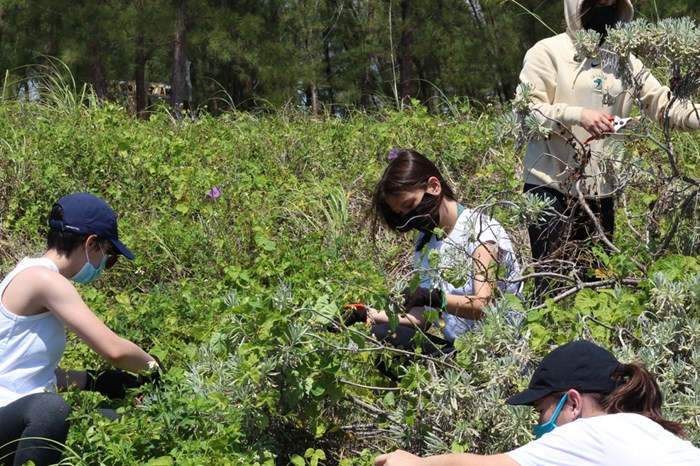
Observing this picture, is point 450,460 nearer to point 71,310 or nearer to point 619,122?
point 71,310

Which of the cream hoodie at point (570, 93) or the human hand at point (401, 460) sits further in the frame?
the cream hoodie at point (570, 93)

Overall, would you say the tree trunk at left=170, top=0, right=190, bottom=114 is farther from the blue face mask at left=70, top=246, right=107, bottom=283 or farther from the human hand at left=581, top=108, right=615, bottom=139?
the human hand at left=581, top=108, right=615, bottom=139

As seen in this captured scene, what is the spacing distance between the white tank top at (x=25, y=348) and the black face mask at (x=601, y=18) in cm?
222

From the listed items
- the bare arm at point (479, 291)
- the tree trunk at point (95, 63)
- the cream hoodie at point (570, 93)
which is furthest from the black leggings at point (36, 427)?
the tree trunk at point (95, 63)

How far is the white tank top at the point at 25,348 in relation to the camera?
307 cm

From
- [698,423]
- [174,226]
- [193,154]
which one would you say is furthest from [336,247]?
[698,423]

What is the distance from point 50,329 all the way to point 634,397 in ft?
6.13

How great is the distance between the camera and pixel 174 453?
2.84m

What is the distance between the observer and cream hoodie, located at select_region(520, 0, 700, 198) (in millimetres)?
3732

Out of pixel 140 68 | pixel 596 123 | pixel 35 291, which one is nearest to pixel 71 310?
pixel 35 291

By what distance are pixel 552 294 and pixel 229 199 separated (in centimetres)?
288

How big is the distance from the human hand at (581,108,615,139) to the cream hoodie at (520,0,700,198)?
233mm

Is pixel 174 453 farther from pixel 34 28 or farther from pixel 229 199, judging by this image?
pixel 34 28

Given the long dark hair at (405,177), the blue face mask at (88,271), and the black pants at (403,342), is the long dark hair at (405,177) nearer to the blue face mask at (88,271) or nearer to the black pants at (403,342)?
the black pants at (403,342)
